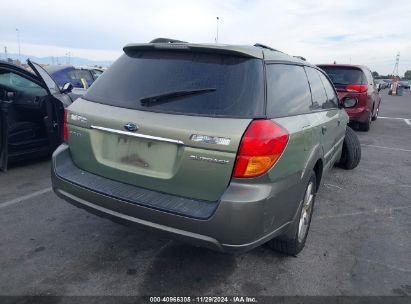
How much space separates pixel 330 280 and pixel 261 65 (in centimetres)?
172

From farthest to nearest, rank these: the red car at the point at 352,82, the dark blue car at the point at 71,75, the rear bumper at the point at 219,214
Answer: the dark blue car at the point at 71,75 → the red car at the point at 352,82 → the rear bumper at the point at 219,214

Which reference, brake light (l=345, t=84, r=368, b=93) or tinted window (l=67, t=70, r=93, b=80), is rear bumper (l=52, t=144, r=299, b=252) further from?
tinted window (l=67, t=70, r=93, b=80)

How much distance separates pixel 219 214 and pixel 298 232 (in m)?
1.07

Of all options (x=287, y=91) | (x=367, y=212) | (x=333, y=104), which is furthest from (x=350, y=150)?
(x=287, y=91)

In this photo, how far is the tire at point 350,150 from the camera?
18.1ft

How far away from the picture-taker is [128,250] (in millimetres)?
3018

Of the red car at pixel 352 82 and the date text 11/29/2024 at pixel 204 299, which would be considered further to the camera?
the red car at pixel 352 82

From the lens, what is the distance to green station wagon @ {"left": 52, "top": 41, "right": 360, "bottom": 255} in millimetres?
2158

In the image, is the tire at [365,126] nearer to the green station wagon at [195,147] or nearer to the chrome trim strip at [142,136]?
the green station wagon at [195,147]

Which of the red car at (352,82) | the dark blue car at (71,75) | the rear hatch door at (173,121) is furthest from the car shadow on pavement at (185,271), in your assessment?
the dark blue car at (71,75)

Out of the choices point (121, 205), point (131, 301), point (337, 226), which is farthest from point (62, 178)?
point (337, 226)

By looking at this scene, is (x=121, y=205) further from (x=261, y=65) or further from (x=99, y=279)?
(x=261, y=65)

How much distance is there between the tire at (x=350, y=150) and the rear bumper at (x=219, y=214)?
3.43 metres

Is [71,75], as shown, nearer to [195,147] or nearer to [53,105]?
[53,105]
